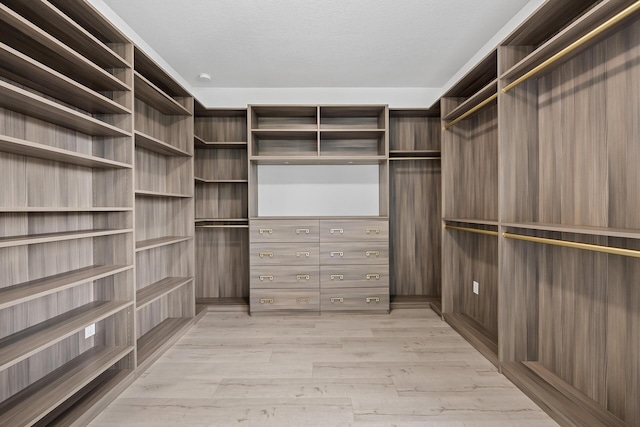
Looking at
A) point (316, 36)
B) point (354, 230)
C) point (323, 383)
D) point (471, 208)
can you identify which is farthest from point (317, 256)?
point (316, 36)

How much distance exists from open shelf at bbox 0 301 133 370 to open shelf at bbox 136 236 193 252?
0.42m

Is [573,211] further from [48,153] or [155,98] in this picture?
[155,98]

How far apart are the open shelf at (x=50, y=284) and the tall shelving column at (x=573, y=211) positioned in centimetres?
256

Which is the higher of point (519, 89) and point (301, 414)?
point (519, 89)

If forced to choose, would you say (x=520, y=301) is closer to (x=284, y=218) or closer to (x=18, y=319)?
(x=284, y=218)

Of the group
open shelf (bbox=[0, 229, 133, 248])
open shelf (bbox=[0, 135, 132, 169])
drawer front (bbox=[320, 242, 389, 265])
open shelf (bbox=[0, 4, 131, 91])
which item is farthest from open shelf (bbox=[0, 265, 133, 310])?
drawer front (bbox=[320, 242, 389, 265])

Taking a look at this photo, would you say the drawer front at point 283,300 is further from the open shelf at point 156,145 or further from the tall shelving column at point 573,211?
the tall shelving column at point 573,211

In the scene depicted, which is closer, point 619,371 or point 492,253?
point 619,371

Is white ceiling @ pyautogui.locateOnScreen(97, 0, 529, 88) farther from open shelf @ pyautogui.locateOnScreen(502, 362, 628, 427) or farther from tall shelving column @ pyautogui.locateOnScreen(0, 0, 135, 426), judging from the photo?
open shelf @ pyautogui.locateOnScreen(502, 362, 628, 427)

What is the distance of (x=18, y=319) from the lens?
5.70ft

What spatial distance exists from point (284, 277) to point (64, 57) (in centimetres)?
248

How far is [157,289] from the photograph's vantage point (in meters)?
2.75

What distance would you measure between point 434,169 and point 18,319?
150 inches

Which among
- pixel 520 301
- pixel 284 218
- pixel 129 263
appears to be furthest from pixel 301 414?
pixel 284 218
